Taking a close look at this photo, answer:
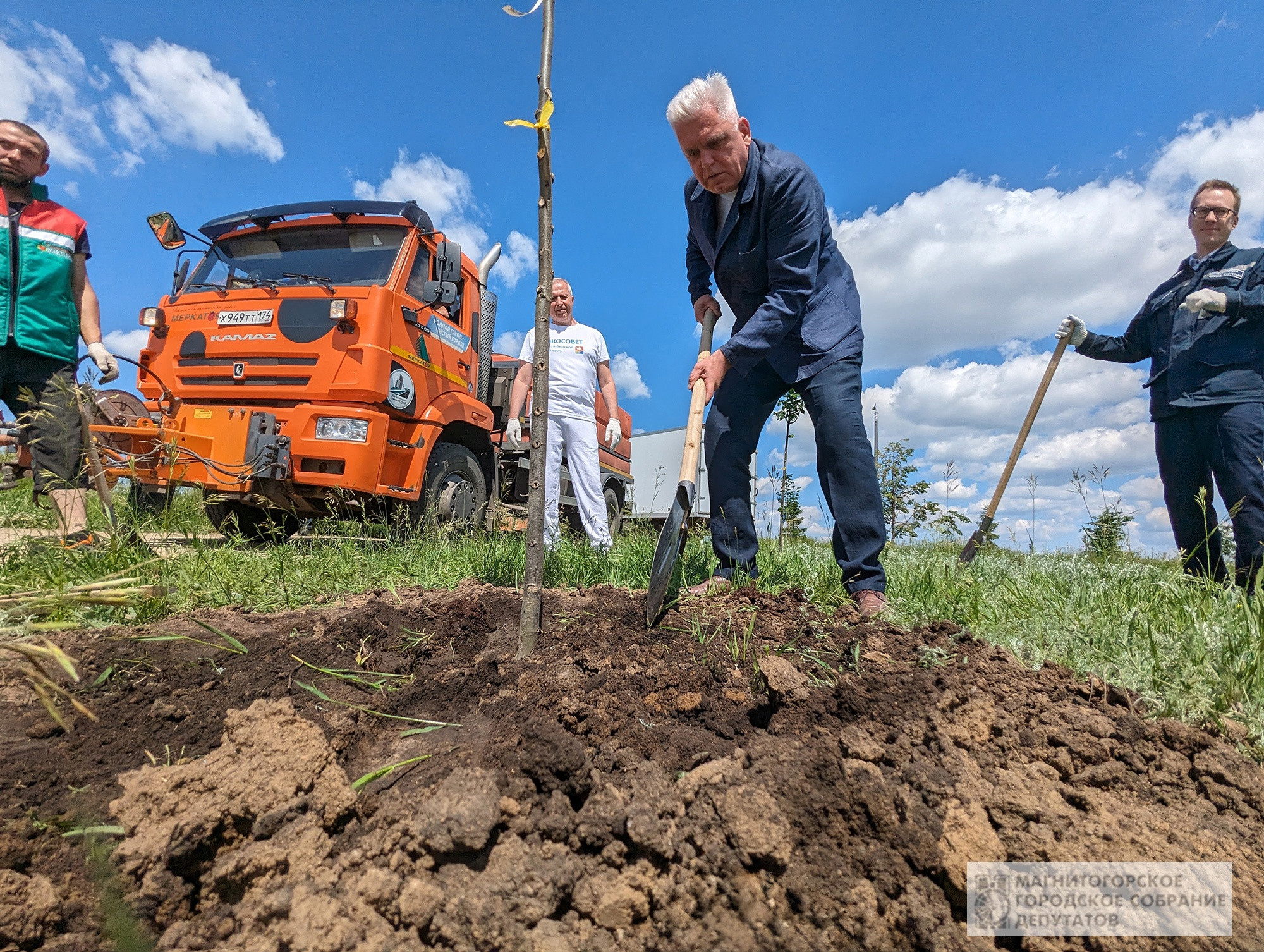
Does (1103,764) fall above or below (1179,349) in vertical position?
below

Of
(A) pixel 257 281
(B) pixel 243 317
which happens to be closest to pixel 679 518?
(B) pixel 243 317

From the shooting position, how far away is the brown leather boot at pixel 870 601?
2526 mm

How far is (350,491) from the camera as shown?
15.3 ft

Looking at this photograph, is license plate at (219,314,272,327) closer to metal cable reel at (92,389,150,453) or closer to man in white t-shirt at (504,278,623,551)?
metal cable reel at (92,389,150,453)

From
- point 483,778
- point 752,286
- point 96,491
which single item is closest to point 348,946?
point 483,778

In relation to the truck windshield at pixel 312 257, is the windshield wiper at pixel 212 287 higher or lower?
lower

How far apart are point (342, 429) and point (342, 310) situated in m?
0.85

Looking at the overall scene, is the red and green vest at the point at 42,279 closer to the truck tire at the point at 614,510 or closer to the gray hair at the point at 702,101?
the gray hair at the point at 702,101

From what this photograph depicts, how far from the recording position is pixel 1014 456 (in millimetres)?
4855

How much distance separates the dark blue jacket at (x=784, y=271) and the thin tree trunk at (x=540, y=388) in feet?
3.11

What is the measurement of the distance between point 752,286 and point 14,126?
156 inches

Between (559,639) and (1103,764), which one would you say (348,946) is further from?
(1103,764)

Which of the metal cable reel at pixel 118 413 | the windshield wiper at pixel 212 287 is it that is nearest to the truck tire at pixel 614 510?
the windshield wiper at pixel 212 287

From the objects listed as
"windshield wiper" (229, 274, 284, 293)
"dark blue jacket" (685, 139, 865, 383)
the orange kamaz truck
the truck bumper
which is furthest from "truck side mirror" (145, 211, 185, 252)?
"dark blue jacket" (685, 139, 865, 383)
